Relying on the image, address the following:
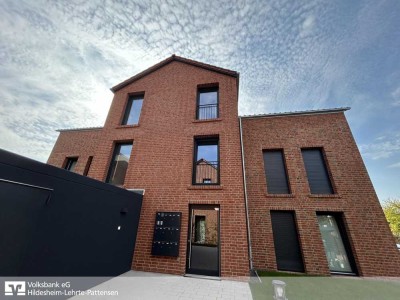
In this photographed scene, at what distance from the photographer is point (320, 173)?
7246 millimetres

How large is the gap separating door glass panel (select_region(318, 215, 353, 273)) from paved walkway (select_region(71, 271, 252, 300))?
3.93 m

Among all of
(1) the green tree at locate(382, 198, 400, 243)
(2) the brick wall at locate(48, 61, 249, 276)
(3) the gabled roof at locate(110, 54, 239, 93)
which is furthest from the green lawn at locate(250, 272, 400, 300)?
(1) the green tree at locate(382, 198, 400, 243)

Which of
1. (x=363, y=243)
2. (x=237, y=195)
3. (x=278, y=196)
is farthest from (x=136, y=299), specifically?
(x=363, y=243)

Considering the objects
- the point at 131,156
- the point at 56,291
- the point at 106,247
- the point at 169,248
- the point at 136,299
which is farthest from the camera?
the point at 131,156

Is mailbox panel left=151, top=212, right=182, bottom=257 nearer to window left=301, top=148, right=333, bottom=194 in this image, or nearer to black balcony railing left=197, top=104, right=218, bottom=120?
→ black balcony railing left=197, top=104, right=218, bottom=120

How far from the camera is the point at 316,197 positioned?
261 inches

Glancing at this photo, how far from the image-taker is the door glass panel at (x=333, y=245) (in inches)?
238

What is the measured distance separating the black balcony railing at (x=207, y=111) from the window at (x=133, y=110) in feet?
9.51

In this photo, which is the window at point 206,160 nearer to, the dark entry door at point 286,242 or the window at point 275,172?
the window at point 275,172

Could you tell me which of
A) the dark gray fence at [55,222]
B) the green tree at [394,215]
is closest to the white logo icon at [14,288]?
the dark gray fence at [55,222]

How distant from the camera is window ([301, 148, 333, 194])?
7003mm

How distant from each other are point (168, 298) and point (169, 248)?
65.9 inches

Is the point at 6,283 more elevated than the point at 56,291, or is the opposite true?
the point at 6,283

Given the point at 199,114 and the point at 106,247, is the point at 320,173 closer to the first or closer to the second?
the point at 199,114
